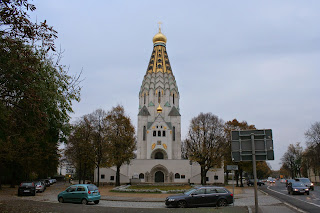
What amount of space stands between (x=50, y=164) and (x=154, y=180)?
61.0 feet

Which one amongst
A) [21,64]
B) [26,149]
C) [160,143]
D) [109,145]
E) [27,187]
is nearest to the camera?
[21,64]

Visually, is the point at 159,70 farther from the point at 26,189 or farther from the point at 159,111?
the point at 26,189

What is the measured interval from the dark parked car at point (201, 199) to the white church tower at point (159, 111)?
40.5 meters

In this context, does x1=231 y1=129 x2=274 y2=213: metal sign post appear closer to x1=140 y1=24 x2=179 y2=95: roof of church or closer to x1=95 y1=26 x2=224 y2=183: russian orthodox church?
x1=95 y1=26 x2=224 y2=183: russian orthodox church

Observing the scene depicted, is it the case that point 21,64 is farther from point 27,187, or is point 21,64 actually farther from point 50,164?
point 50,164

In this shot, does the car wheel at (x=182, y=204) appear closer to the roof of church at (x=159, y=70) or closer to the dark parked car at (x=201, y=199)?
the dark parked car at (x=201, y=199)

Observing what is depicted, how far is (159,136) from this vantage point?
193 feet

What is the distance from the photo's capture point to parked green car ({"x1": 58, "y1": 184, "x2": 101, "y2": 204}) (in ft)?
60.0

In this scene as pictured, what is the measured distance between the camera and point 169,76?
68.2m

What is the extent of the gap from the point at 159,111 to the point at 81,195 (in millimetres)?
45924

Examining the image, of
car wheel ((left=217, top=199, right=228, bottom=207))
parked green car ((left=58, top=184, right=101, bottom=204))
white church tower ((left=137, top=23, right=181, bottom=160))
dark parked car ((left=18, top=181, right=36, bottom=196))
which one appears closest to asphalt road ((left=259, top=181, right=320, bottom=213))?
car wheel ((left=217, top=199, right=228, bottom=207))

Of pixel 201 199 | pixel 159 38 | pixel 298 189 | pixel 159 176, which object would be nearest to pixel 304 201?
pixel 298 189

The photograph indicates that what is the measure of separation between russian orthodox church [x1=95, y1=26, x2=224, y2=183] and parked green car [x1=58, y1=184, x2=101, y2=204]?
30.6m

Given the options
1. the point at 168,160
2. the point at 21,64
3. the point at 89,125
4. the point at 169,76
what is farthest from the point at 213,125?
the point at 21,64
